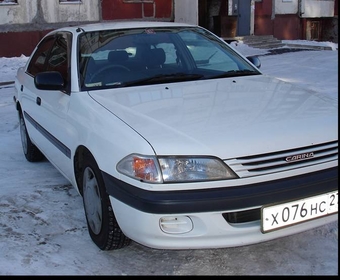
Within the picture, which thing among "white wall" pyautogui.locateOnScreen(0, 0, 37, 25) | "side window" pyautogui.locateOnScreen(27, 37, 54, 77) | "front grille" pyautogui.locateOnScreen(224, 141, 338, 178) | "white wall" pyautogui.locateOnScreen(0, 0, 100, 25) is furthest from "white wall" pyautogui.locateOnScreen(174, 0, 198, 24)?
"front grille" pyautogui.locateOnScreen(224, 141, 338, 178)

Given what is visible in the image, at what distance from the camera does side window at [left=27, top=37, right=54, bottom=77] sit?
4488mm

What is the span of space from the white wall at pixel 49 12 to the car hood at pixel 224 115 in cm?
1032

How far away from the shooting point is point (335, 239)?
121 inches

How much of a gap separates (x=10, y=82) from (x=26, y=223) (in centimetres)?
743

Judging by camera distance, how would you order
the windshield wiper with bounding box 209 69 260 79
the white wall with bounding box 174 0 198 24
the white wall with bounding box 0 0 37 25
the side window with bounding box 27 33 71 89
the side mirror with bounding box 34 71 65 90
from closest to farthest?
the side mirror with bounding box 34 71 65 90
the windshield wiper with bounding box 209 69 260 79
the side window with bounding box 27 33 71 89
the white wall with bounding box 0 0 37 25
the white wall with bounding box 174 0 198 24

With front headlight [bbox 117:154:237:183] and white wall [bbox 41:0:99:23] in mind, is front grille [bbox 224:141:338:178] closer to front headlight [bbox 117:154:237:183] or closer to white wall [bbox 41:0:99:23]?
front headlight [bbox 117:154:237:183]

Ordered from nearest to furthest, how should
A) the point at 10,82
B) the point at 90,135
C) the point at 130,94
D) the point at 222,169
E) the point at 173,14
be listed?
the point at 222,169, the point at 90,135, the point at 130,94, the point at 10,82, the point at 173,14

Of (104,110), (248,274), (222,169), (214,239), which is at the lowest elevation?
(248,274)

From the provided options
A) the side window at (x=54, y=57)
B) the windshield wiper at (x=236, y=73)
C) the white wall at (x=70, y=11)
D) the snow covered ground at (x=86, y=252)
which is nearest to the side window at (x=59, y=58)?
the side window at (x=54, y=57)

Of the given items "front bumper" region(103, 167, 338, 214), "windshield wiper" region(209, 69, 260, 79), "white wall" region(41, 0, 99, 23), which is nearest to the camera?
"front bumper" region(103, 167, 338, 214)

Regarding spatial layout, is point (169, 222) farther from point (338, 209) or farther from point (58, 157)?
point (58, 157)

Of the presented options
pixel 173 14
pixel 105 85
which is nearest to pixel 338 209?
pixel 105 85

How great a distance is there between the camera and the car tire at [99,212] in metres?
2.79

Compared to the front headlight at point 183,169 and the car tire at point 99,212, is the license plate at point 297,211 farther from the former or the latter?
the car tire at point 99,212
